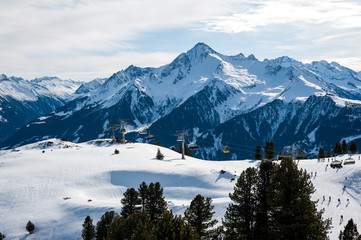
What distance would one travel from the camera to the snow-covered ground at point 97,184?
61281 millimetres

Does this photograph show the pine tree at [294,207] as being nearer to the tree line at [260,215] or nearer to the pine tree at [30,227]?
the tree line at [260,215]

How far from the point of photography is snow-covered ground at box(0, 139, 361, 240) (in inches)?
2413

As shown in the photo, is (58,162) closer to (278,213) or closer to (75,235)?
(75,235)

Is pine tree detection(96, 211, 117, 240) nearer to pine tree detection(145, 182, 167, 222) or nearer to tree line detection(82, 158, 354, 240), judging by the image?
pine tree detection(145, 182, 167, 222)

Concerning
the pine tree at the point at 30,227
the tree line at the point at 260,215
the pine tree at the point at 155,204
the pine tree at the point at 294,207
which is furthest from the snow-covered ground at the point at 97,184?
the pine tree at the point at 294,207

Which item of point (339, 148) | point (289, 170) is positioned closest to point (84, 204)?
point (289, 170)

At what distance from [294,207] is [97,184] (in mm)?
63428

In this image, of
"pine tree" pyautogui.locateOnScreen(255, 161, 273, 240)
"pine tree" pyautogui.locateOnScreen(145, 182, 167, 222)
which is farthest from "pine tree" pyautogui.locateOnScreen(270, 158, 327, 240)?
"pine tree" pyautogui.locateOnScreen(145, 182, 167, 222)

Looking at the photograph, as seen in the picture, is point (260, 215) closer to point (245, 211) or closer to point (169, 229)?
point (245, 211)

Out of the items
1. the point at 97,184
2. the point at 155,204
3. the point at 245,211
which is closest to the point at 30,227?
the point at 97,184

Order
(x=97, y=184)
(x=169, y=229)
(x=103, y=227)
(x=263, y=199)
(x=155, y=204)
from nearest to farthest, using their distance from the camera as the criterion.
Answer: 1. (x=169, y=229)
2. (x=263, y=199)
3. (x=155, y=204)
4. (x=103, y=227)
5. (x=97, y=184)

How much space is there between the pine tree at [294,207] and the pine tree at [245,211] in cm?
363

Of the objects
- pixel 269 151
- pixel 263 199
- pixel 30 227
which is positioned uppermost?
pixel 269 151

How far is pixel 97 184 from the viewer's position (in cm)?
8100
